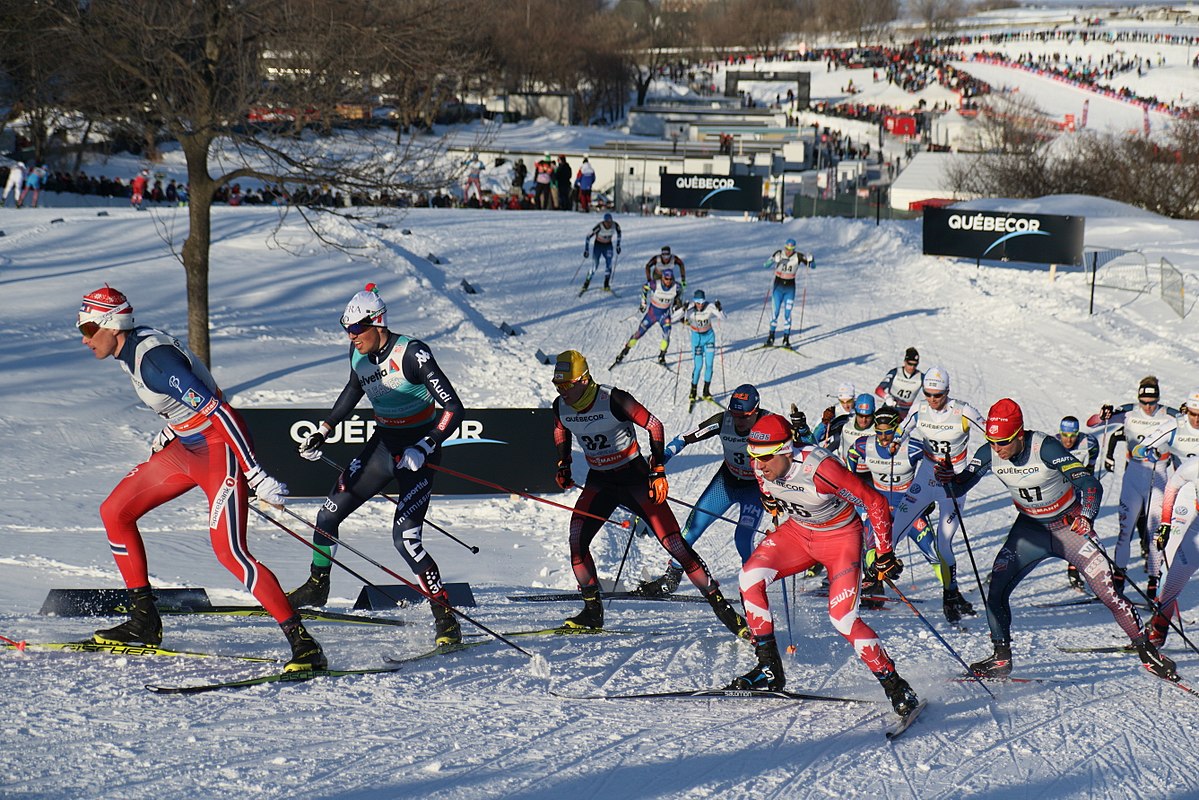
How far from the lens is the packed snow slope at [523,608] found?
607 centimetres

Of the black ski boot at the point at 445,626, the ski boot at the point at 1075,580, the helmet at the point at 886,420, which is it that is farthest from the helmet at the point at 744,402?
the ski boot at the point at 1075,580

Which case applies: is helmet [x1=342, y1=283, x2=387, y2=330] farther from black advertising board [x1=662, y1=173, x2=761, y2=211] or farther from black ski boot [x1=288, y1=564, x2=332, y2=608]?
black advertising board [x1=662, y1=173, x2=761, y2=211]

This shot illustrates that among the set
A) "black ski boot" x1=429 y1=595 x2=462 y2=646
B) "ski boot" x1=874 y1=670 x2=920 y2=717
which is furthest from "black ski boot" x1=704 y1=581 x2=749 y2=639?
"black ski boot" x1=429 y1=595 x2=462 y2=646

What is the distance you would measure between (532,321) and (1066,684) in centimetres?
1702

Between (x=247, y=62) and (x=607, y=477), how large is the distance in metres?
9.59

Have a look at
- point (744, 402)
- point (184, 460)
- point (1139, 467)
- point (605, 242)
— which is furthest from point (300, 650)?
point (605, 242)

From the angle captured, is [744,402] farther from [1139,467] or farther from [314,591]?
[1139,467]

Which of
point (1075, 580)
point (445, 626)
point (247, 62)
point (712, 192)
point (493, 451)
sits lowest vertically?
point (1075, 580)

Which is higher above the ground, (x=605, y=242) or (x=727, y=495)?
(x=605, y=242)

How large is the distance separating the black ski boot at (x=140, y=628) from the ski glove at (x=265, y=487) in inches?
46.1

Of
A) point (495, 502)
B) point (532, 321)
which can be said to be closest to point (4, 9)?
point (495, 502)

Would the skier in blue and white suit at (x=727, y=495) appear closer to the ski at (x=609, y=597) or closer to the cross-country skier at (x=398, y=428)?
the ski at (x=609, y=597)

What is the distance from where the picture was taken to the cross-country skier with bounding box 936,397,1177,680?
7922 millimetres

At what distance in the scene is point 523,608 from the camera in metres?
9.49
